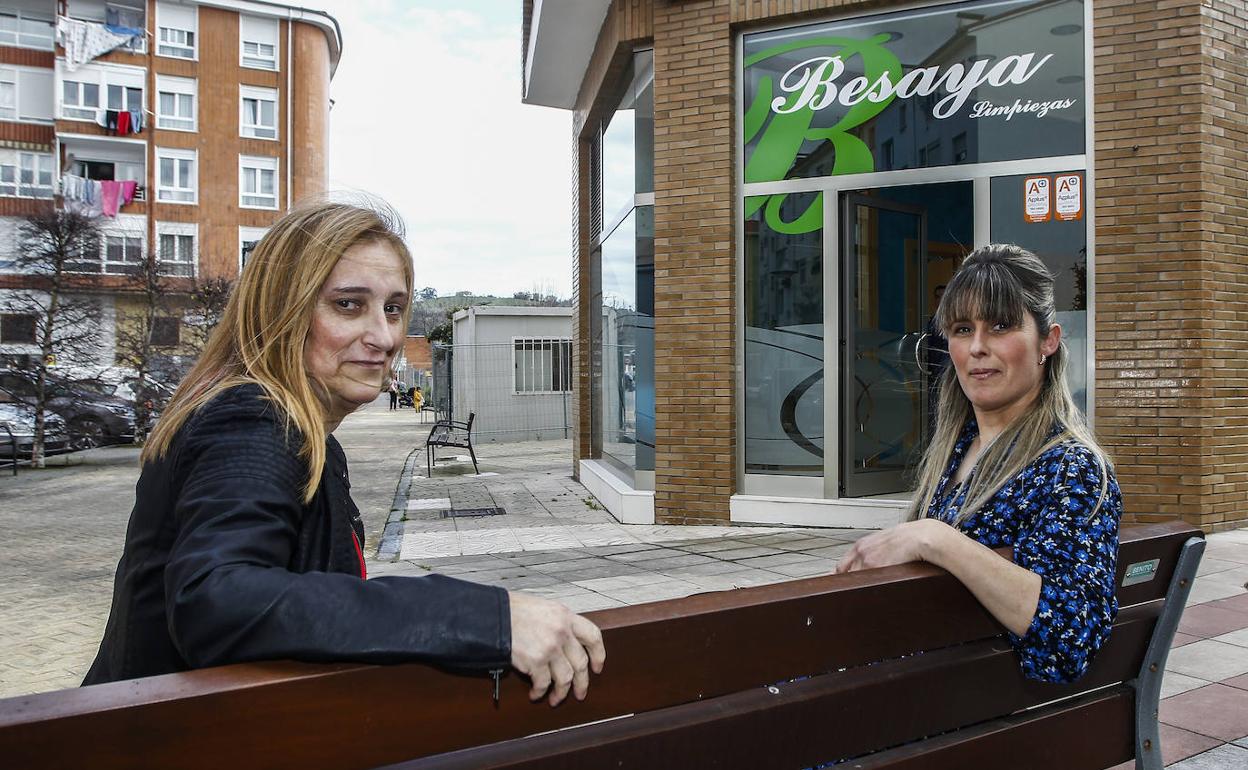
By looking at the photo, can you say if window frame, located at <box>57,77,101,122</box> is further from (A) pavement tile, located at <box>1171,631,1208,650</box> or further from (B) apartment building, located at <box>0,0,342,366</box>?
(A) pavement tile, located at <box>1171,631,1208,650</box>

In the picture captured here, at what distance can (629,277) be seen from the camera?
10.0 meters

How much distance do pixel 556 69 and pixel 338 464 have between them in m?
11.3

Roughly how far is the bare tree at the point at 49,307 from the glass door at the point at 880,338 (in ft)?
47.2


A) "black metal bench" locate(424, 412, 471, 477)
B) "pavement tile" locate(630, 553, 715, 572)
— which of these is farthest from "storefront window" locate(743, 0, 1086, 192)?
"black metal bench" locate(424, 412, 471, 477)

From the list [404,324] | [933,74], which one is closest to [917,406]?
[933,74]

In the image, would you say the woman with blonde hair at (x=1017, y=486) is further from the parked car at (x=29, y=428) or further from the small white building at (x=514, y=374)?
the small white building at (x=514, y=374)

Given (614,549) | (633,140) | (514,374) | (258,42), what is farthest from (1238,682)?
(258,42)

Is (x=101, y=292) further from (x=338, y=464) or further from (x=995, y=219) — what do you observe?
(x=338, y=464)

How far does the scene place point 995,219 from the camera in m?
8.00

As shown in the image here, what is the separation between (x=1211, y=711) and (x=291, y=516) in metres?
3.82

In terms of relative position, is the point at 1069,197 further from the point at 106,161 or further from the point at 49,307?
the point at 106,161

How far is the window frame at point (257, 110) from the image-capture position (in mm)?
44594

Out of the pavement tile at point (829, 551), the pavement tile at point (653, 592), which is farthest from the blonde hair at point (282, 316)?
the pavement tile at point (829, 551)

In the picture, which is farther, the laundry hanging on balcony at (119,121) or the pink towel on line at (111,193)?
the laundry hanging on balcony at (119,121)
